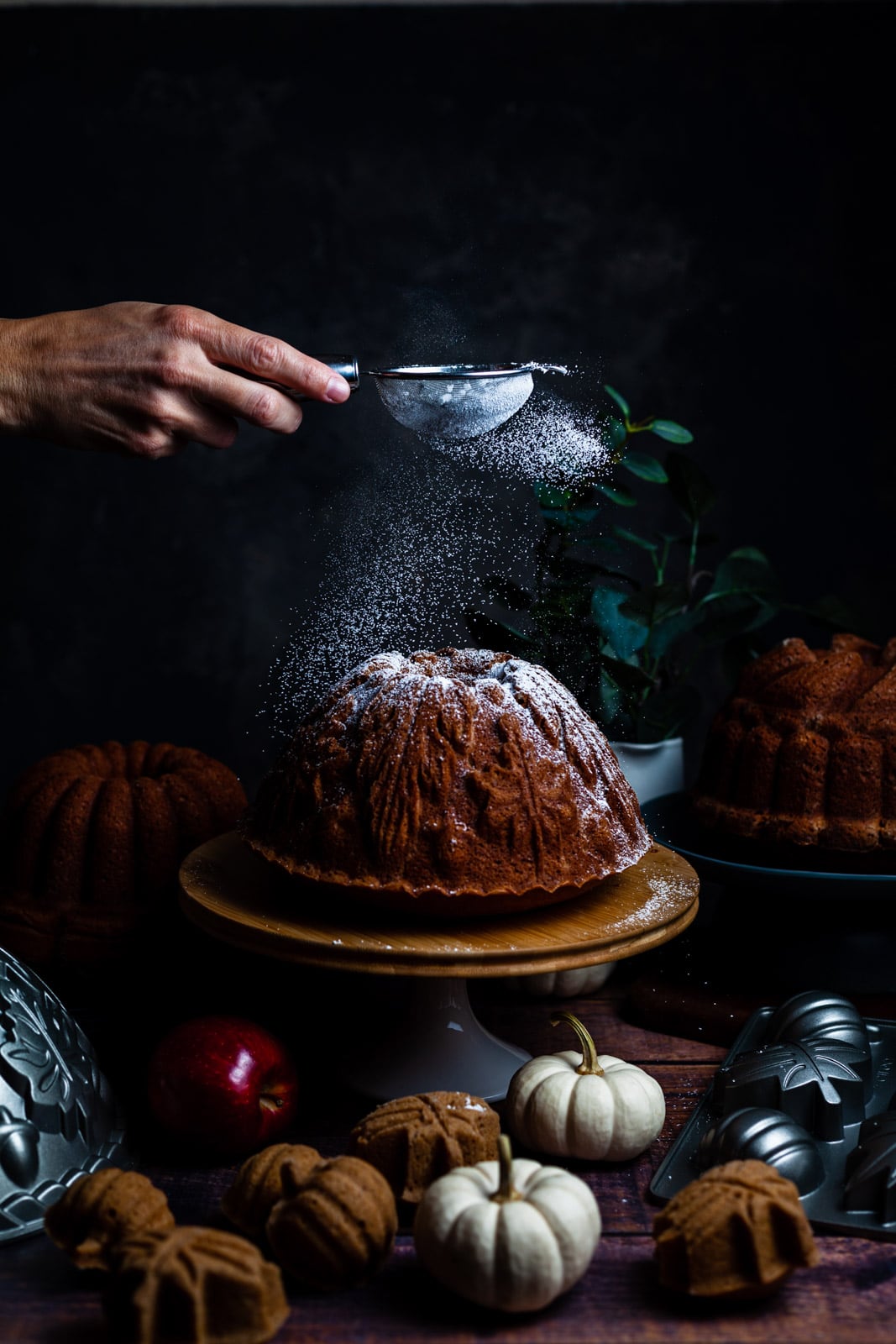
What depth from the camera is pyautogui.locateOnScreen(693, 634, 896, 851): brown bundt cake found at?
1.79 meters

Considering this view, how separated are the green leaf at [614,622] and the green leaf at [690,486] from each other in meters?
0.24

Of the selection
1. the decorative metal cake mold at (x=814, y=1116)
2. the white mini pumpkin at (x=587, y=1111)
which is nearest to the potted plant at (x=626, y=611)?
the decorative metal cake mold at (x=814, y=1116)

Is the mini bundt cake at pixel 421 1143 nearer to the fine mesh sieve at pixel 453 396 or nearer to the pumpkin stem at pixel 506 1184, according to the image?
the pumpkin stem at pixel 506 1184

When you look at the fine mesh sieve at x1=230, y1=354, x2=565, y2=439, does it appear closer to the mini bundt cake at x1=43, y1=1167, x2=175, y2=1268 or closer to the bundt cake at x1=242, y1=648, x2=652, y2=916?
the bundt cake at x1=242, y1=648, x2=652, y2=916

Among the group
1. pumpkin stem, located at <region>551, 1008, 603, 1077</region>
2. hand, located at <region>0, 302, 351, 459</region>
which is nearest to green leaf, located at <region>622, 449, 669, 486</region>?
hand, located at <region>0, 302, 351, 459</region>

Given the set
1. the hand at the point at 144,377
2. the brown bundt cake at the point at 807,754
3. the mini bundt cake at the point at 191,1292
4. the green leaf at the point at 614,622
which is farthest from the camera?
the green leaf at the point at 614,622

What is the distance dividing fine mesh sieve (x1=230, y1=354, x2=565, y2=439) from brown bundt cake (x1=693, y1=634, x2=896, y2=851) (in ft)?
1.84

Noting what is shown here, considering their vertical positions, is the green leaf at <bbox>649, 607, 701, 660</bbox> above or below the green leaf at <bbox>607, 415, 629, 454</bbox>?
below

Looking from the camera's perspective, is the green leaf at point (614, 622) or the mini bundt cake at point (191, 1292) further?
the green leaf at point (614, 622)

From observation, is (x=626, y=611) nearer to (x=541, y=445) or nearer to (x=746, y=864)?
(x=541, y=445)

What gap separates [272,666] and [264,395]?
1208mm

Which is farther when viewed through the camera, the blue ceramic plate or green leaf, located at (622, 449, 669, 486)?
green leaf, located at (622, 449, 669, 486)

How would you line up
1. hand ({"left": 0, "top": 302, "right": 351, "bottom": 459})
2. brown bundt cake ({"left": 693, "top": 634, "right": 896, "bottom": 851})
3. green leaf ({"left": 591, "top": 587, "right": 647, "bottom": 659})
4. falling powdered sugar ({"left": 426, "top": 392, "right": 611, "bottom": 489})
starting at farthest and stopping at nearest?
green leaf ({"left": 591, "top": 587, "right": 647, "bottom": 659}) < falling powdered sugar ({"left": 426, "top": 392, "right": 611, "bottom": 489}) < brown bundt cake ({"left": 693, "top": 634, "right": 896, "bottom": 851}) < hand ({"left": 0, "top": 302, "right": 351, "bottom": 459})

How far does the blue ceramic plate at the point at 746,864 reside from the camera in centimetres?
165
